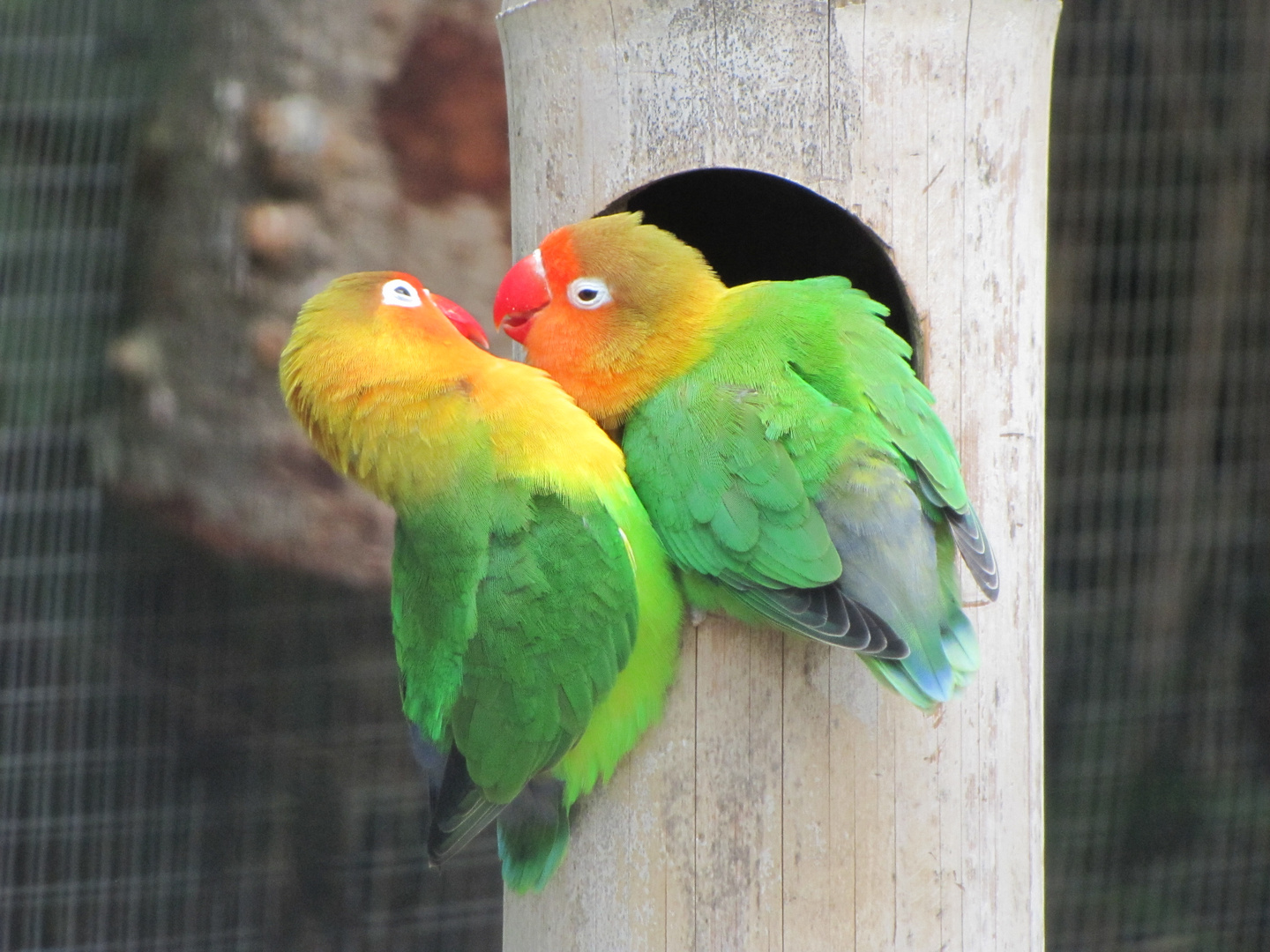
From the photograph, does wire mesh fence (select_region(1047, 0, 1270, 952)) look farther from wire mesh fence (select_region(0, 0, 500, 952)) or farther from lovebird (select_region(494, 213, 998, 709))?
lovebird (select_region(494, 213, 998, 709))

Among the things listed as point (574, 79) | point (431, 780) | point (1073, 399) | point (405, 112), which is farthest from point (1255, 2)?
point (431, 780)

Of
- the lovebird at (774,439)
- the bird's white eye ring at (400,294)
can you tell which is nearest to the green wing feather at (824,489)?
the lovebird at (774,439)

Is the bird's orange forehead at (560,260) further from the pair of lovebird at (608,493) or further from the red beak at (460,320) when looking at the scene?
the red beak at (460,320)

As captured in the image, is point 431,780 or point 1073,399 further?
point 1073,399

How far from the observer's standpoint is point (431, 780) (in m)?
1.64

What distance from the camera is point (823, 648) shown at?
4.93 feet

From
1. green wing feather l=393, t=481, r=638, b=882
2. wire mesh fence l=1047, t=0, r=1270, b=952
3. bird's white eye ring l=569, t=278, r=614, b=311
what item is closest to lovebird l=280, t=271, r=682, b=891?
green wing feather l=393, t=481, r=638, b=882

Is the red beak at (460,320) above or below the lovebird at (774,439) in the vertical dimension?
above

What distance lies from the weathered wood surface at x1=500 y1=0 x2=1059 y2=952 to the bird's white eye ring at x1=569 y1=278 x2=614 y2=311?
11 centimetres

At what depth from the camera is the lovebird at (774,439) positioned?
1.38 metres

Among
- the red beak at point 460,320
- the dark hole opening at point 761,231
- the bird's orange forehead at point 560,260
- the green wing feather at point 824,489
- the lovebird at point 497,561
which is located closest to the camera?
the green wing feather at point 824,489

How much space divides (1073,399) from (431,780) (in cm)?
225

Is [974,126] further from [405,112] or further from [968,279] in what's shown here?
[405,112]

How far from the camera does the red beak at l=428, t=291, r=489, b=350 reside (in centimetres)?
170
